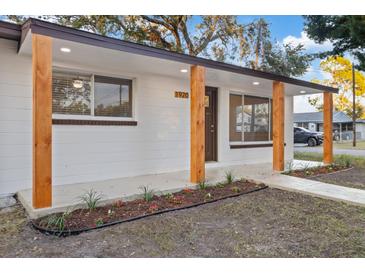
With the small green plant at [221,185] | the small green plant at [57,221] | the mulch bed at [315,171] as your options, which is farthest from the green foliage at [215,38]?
the small green plant at [57,221]

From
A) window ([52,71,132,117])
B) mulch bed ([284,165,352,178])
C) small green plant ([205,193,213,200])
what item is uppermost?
window ([52,71,132,117])

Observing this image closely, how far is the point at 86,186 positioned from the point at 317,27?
27.8 ft

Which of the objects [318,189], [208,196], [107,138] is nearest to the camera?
[208,196]

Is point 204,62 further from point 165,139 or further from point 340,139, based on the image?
point 340,139

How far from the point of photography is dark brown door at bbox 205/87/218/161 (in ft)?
23.5

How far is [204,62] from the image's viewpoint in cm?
508

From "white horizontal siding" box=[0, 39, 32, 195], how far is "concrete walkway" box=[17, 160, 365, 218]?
13.0 inches

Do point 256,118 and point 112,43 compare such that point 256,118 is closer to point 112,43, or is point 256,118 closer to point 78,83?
point 78,83

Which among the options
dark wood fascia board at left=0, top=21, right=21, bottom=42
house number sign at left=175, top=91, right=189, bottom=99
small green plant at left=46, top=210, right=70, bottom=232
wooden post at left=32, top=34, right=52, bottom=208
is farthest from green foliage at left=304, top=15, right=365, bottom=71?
small green plant at left=46, top=210, right=70, bottom=232

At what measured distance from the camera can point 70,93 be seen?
5.02 meters

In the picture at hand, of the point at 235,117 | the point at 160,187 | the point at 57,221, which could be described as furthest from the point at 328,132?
the point at 57,221

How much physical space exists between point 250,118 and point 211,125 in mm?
1591

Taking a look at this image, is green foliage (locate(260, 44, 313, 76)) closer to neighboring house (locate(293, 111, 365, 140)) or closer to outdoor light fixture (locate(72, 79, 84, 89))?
outdoor light fixture (locate(72, 79, 84, 89))
